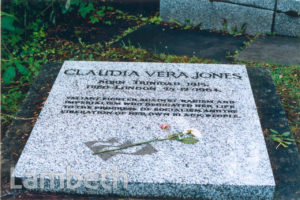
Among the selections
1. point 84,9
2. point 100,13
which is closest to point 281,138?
point 84,9

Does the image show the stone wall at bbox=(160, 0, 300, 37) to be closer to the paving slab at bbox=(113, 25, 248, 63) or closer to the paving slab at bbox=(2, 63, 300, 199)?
the paving slab at bbox=(113, 25, 248, 63)

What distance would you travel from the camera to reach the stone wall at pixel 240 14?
13.4ft

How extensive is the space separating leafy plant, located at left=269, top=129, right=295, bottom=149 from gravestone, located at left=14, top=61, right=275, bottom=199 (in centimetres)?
17

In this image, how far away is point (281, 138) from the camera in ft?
8.04

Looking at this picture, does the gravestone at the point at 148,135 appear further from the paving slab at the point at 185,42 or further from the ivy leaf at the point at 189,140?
the paving slab at the point at 185,42

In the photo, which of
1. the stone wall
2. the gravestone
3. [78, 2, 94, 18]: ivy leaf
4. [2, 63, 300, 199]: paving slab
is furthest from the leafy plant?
[78, 2, 94, 18]: ivy leaf

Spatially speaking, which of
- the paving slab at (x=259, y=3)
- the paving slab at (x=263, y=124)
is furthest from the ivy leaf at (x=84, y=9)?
the paving slab at (x=259, y=3)

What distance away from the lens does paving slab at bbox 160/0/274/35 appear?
421 cm

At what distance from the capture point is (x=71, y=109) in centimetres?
253

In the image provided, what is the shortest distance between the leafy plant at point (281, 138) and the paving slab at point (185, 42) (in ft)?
4.44

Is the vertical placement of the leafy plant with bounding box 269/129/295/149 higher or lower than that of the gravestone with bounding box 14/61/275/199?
lower

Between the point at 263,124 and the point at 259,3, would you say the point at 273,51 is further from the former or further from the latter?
the point at 263,124

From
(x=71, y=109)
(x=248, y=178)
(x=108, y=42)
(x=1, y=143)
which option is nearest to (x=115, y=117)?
(x=71, y=109)

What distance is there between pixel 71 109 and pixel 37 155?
44 cm
